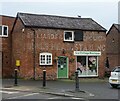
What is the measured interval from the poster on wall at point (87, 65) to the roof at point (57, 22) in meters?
3.01

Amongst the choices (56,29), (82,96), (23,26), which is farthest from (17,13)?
(82,96)

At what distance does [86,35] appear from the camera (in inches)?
1302

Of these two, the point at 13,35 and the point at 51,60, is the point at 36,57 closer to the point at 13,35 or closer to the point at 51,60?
the point at 51,60

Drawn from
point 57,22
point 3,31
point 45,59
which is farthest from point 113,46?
point 3,31

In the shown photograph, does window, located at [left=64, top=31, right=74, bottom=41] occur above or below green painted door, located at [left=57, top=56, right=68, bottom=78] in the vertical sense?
above

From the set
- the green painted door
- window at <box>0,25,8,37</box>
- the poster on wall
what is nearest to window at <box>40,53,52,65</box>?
the green painted door

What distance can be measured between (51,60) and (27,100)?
16206 millimetres

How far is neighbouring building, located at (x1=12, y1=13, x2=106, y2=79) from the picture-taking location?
30141 mm

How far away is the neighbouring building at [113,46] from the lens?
145 ft

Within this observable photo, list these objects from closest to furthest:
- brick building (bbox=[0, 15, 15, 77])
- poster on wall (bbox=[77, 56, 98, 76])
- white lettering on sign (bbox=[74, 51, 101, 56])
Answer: brick building (bbox=[0, 15, 15, 77]), white lettering on sign (bbox=[74, 51, 101, 56]), poster on wall (bbox=[77, 56, 98, 76])

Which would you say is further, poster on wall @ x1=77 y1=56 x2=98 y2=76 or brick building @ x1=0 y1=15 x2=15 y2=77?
poster on wall @ x1=77 y1=56 x2=98 y2=76

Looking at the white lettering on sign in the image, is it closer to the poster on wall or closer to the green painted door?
the poster on wall

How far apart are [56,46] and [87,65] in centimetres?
415

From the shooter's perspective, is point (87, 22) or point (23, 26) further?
point (87, 22)
